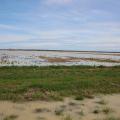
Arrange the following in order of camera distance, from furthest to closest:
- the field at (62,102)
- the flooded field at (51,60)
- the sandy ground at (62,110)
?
1. the flooded field at (51,60)
2. the field at (62,102)
3. the sandy ground at (62,110)

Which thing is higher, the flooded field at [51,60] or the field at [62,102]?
the flooded field at [51,60]

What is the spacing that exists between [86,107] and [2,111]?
3.24 meters

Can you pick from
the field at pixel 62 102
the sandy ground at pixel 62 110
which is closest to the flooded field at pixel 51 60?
the field at pixel 62 102

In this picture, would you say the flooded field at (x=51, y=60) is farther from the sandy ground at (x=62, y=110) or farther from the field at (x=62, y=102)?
the sandy ground at (x=62, y=110)

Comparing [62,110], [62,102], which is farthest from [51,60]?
[62,110]

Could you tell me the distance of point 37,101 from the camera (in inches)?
428

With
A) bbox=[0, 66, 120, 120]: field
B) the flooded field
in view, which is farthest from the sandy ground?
the flooded field

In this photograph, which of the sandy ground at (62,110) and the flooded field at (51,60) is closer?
the sandy ground at (62,110)

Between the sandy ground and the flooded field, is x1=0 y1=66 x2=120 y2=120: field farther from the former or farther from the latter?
the flooded field

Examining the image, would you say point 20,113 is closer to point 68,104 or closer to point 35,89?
point 68,104

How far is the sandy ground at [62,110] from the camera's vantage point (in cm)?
871

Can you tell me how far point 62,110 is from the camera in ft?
31.2

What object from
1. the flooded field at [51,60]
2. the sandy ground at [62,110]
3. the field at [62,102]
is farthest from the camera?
the flooded field at [51,60]

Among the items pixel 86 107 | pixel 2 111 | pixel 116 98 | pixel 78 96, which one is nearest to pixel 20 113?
pixel 2 111
